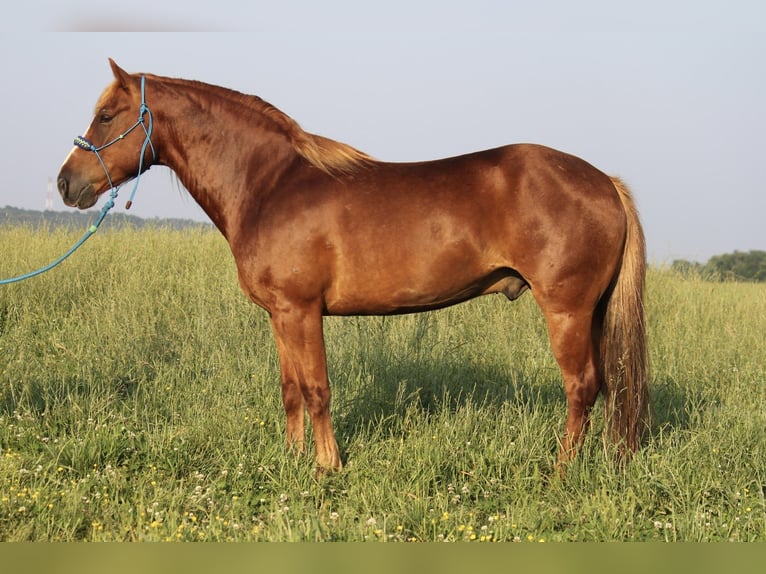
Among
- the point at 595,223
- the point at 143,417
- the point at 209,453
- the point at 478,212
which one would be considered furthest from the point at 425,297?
the point at 143,417

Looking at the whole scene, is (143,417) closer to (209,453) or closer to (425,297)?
(209,453)

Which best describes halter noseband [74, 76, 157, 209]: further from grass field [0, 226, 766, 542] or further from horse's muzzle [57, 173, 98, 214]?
grass field [0, 226, 766, 542]

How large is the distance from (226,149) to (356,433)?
2194 millimetres

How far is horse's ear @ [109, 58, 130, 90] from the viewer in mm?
4363

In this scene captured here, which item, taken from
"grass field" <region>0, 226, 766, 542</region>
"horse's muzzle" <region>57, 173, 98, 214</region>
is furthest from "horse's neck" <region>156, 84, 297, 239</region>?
"grass field" <region>0, 226, 766, 542</region>

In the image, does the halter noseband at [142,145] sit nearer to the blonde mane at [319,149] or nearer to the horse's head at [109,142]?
Result: the horse's head at [109,142]

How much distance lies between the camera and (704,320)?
917 centimetres

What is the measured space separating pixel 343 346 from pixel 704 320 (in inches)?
204

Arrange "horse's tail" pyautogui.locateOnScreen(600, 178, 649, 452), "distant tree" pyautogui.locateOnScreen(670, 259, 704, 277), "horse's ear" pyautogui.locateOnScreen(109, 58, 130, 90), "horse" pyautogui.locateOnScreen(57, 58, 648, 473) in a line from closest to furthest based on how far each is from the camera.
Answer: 1. "horse" pyautogui.locateOnScreen(57, 58, 648, 473)
2. "horse's ear" pyautogui.locateOnScreen(109, 58, 130, 90)
3. "horse's tail" pyautogui.locateOnScreen(600, 178, 649, 452)
4. "distant tree" pyautogui.locateOnScreen(670, 259, 704, 277)

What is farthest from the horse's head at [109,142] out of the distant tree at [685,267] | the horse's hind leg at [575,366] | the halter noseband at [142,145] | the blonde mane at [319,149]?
the distant tree at [685,267]

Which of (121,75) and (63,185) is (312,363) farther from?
(121,75)

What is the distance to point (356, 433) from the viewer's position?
5055mm

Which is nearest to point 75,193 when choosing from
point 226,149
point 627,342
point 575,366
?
point 226,149

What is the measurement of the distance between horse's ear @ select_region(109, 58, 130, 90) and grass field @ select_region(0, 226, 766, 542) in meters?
2.26
